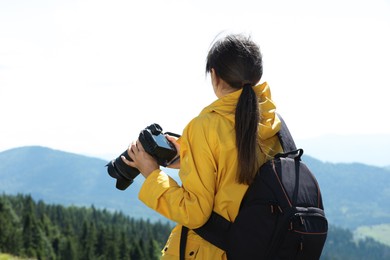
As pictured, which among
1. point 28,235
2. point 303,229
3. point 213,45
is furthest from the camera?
point 28,235

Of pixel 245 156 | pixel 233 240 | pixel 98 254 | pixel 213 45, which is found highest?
pixel 213 45

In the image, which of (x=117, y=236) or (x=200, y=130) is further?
(x=117, y=236)

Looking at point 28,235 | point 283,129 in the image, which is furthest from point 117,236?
point 283,129

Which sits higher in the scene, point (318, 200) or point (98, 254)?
point (318, 200)

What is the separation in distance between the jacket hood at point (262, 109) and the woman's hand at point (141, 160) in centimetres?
50

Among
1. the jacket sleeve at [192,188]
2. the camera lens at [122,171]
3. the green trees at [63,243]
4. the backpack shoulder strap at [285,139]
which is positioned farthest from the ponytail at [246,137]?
the green trees at [63,243]

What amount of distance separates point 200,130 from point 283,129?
2.19ft

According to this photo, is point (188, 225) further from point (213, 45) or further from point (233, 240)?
point (213, 45)

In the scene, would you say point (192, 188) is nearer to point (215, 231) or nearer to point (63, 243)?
point (215, 231)

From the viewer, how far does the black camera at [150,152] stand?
3.67m

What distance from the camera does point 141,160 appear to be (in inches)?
146

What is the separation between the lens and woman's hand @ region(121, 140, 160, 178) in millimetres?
3680

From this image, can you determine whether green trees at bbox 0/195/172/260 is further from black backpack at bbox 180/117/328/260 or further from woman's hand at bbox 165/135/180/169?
black backpack at bbox 180/117/328/260

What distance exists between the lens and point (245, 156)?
337 centimetres
